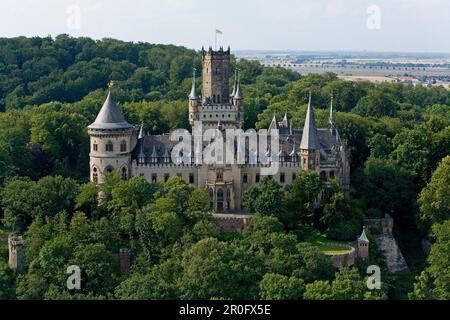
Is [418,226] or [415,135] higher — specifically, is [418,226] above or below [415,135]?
below

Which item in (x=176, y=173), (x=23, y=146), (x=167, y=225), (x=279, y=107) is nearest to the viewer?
(x=167, y=225)

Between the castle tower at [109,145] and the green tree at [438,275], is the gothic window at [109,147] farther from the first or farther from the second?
the green tree at [438,275]

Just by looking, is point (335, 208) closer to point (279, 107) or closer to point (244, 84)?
point (279, 107)

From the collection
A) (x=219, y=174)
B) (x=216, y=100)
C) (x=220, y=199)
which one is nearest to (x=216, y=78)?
(x=216, y=100)

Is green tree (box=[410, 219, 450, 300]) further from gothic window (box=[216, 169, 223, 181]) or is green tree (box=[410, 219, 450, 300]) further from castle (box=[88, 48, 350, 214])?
gothic window (box=[216, 169, 223, 181])

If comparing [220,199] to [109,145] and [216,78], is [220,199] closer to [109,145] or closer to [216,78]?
[109,145]
